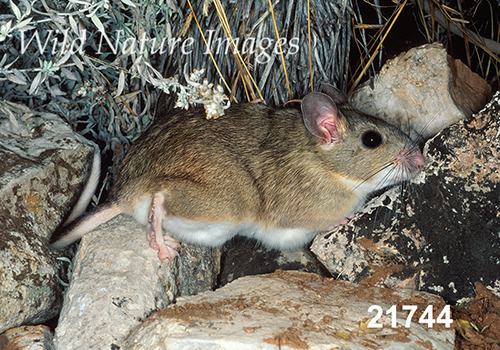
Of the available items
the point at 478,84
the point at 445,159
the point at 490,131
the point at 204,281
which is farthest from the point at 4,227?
the point at 478,84

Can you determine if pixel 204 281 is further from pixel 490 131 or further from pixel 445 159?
pixel 490 131

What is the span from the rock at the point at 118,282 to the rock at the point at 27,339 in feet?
0.42

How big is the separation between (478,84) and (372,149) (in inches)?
51.5

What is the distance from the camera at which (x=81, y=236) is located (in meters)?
3.58

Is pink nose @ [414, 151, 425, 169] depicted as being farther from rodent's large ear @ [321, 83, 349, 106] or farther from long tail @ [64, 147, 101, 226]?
long tail @ [64, 147, 101, 226]

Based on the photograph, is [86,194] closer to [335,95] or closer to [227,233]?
[227,233]

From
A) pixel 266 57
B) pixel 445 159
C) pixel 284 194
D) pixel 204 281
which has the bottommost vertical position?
pixel 204 281

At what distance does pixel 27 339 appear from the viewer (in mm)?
2998

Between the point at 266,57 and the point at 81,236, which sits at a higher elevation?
the point at 266,57

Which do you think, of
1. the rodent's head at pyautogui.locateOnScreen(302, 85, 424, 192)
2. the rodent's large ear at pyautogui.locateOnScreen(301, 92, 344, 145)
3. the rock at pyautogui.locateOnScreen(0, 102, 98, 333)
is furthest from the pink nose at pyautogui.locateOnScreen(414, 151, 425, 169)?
the rock at pyautogui.locateOnScreen(0, 102, 98, 333)

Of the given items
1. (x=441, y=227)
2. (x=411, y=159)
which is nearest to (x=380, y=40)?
(x=411, y=159)

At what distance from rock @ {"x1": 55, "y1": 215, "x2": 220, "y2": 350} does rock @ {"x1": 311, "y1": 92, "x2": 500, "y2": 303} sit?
896mm

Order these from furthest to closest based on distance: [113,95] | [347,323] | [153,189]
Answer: [113,95]
[153,189]
[347,323]

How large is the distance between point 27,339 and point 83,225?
2.61ft
